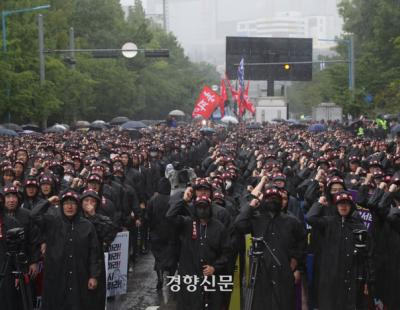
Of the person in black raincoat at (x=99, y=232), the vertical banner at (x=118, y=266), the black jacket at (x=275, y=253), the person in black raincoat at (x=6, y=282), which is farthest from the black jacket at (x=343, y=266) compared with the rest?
the person in black raincoat at (x=6, y=282)

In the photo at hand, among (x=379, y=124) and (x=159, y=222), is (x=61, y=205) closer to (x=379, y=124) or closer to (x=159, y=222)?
(x=159, y=222)

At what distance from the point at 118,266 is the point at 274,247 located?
2.44 m

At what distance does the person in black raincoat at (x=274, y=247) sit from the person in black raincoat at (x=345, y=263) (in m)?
0.36

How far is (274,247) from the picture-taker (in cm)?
1009

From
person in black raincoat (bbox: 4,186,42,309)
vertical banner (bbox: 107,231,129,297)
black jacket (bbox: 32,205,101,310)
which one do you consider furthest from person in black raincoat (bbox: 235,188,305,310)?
person in black raincoat (bbox: 4,186,42,309)

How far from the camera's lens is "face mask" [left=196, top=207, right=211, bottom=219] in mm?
10453

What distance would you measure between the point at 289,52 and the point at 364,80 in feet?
17.8

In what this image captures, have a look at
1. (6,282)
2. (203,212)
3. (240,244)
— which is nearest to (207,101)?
(240,244)

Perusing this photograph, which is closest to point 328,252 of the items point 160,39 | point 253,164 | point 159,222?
point 159,222

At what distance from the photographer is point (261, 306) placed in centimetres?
1002

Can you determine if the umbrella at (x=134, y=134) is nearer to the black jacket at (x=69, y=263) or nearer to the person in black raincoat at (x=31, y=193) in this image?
the person in black raincoat at (x=31, y=193)

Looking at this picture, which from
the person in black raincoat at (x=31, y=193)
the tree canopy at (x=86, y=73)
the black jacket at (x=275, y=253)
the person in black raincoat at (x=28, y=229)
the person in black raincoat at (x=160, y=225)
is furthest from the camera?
the tree canopy at (x=86, y=73)

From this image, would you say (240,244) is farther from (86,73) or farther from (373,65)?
(373,65)

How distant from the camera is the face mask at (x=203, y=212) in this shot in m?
10.5
